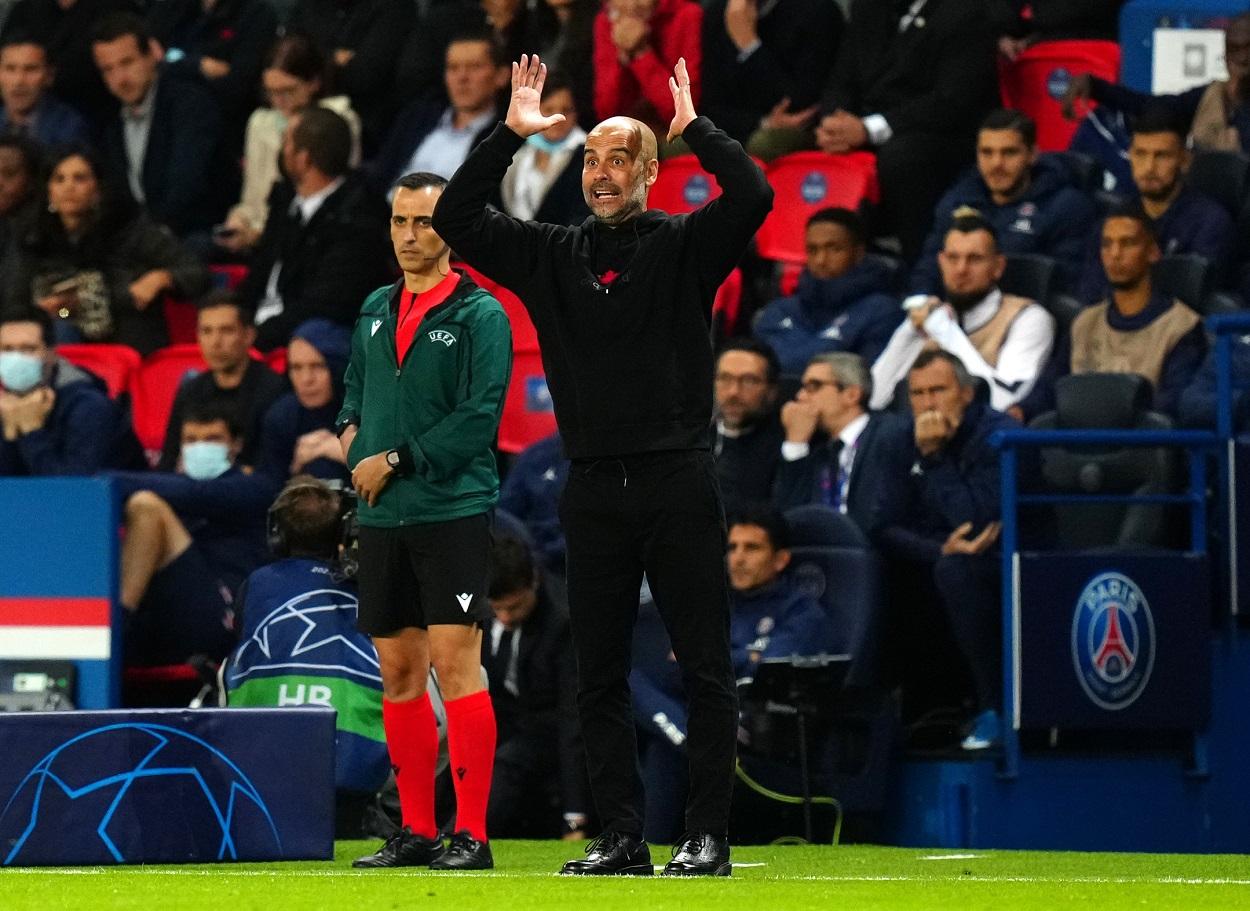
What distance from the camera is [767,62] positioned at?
508 inches

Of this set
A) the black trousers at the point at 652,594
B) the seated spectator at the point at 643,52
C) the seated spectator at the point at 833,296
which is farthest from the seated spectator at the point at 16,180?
the black trousers at the point at 652,594

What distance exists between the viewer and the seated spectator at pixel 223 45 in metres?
14.6

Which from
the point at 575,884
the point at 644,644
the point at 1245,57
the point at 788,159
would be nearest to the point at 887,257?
the point at 788,159

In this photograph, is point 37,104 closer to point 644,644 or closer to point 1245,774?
point 644,644

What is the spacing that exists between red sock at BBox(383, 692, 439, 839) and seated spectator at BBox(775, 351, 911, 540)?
335cm

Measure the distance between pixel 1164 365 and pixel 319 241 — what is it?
4626mm

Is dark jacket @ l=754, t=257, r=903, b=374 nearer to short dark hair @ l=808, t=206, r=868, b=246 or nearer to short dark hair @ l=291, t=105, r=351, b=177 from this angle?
short dark hair @ l=808, t=206, r=868, b=246

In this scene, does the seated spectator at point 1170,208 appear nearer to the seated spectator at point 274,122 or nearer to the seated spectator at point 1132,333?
the seated spectator at point 1132,333

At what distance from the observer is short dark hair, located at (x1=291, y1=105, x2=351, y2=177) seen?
1281 centimetres

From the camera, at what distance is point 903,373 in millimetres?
10867

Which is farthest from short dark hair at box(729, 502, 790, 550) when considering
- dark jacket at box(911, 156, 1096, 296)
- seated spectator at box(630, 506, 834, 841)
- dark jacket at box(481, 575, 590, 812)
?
dark jacket at box(911, 156, 1096, 296)

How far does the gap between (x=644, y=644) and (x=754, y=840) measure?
3.21 feet

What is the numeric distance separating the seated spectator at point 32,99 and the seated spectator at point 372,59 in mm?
1371

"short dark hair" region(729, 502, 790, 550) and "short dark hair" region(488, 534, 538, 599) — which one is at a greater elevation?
"short dark hair" region(729, 502, 790, 550)
